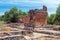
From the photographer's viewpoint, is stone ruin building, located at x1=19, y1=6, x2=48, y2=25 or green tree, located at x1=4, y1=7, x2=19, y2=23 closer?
stone ruin building, located at x1=19, y1=6, x2=48, y2=25

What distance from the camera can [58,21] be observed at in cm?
4116

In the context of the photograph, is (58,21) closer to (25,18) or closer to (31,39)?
(25,18)

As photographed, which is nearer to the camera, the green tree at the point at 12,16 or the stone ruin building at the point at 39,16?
the stone ruin building at the point at 39,16

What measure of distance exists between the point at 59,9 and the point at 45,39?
32458mm

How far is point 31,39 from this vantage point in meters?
12.9

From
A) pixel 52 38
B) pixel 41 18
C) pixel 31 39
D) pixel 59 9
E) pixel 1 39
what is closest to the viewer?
pixel 1 39

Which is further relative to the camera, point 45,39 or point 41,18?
point 41,18

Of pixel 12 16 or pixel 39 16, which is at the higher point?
pixel 39 16

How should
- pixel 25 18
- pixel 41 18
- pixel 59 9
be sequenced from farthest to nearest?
pixel 59 9 < pixel 25 18 < pixel 41 18

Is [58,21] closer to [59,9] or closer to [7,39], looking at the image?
[59,9]

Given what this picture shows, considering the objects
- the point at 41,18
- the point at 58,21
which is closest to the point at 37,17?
the point at 41,18

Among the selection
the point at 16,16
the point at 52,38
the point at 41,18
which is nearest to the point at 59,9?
the point at 16,16

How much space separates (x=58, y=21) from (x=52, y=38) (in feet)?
90.6

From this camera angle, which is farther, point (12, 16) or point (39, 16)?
point (12, 16)
